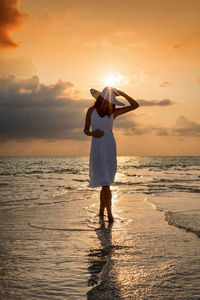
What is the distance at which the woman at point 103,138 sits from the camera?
5.52 metres

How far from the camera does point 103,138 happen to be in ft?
18.4

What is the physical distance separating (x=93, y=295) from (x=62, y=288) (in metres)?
0.30

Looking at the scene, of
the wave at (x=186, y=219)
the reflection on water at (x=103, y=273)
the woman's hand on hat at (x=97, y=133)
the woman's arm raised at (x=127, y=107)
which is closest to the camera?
the reflection on water at (x=103, y=273)

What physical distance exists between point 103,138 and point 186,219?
2143 mm

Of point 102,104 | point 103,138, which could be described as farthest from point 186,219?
point 102,104

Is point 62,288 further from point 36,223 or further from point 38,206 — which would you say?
→ point 38,206

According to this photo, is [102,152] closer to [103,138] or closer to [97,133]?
[103,138]

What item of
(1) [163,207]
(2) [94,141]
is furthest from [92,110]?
(1) [163,207]

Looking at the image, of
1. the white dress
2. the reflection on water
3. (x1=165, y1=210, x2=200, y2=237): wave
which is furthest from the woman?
the reflection on water

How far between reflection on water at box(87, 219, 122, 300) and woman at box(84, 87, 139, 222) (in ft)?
4.78

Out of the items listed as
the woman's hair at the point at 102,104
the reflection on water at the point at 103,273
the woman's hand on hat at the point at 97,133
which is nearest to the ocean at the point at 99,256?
the reflection on water at the point at 103,273

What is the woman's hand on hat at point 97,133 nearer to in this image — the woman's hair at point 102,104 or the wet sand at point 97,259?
the woman's hair at point 102,104

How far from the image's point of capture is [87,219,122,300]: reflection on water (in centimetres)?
243

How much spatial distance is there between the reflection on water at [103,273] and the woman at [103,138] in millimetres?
1457
